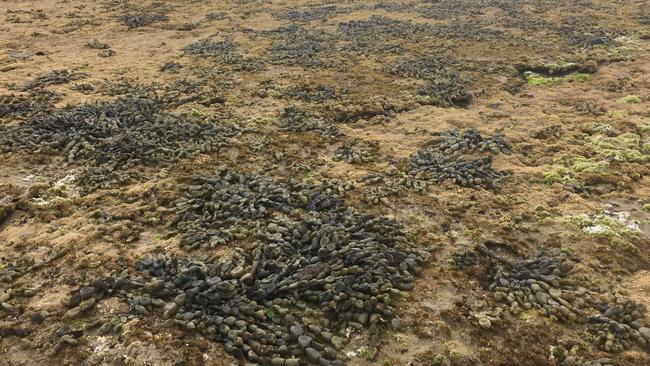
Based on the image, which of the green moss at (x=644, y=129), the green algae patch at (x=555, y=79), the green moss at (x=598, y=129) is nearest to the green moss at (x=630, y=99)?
the green moss at (x=644, y=129)

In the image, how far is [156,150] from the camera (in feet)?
46.9

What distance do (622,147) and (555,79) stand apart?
6.78m

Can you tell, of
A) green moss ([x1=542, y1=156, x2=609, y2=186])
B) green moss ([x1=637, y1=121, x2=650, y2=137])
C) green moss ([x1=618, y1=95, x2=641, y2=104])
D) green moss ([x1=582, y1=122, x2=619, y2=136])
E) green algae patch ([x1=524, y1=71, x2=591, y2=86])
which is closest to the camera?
green moss ([x1=542, y1=156, x2=609, y2=186])

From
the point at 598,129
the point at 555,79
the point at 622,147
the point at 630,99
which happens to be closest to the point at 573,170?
the point at 622,147

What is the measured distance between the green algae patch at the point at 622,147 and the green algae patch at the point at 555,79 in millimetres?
5505

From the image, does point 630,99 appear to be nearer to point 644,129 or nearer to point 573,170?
point 644,129

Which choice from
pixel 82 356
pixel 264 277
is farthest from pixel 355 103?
pixel 82 356

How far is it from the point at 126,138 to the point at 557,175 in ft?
39.8

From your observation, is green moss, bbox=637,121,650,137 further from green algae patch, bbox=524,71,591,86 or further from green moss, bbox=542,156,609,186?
green algae patch, bbox=524,71,591,86

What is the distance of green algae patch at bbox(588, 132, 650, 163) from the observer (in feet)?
45.4

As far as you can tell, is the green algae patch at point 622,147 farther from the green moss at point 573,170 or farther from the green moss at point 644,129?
the green moss at point 573,170

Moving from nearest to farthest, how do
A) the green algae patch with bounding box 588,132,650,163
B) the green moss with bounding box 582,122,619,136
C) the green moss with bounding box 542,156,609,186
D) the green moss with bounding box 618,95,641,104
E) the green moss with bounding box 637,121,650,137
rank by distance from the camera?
the green moss with bounding box 542,156,609,186
the green algae patch with bounding box 588,132,650,163
the green moss with bounding box 637,121,650,137
the green moss with bounding box 582,122,619,136
the green moss with bounding box 618,95,641,104

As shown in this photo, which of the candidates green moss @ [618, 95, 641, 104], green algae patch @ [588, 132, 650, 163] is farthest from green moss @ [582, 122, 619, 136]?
green moss @ [618, 95, 641, 104]

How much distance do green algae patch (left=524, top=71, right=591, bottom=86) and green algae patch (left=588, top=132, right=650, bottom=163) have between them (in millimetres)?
5505
